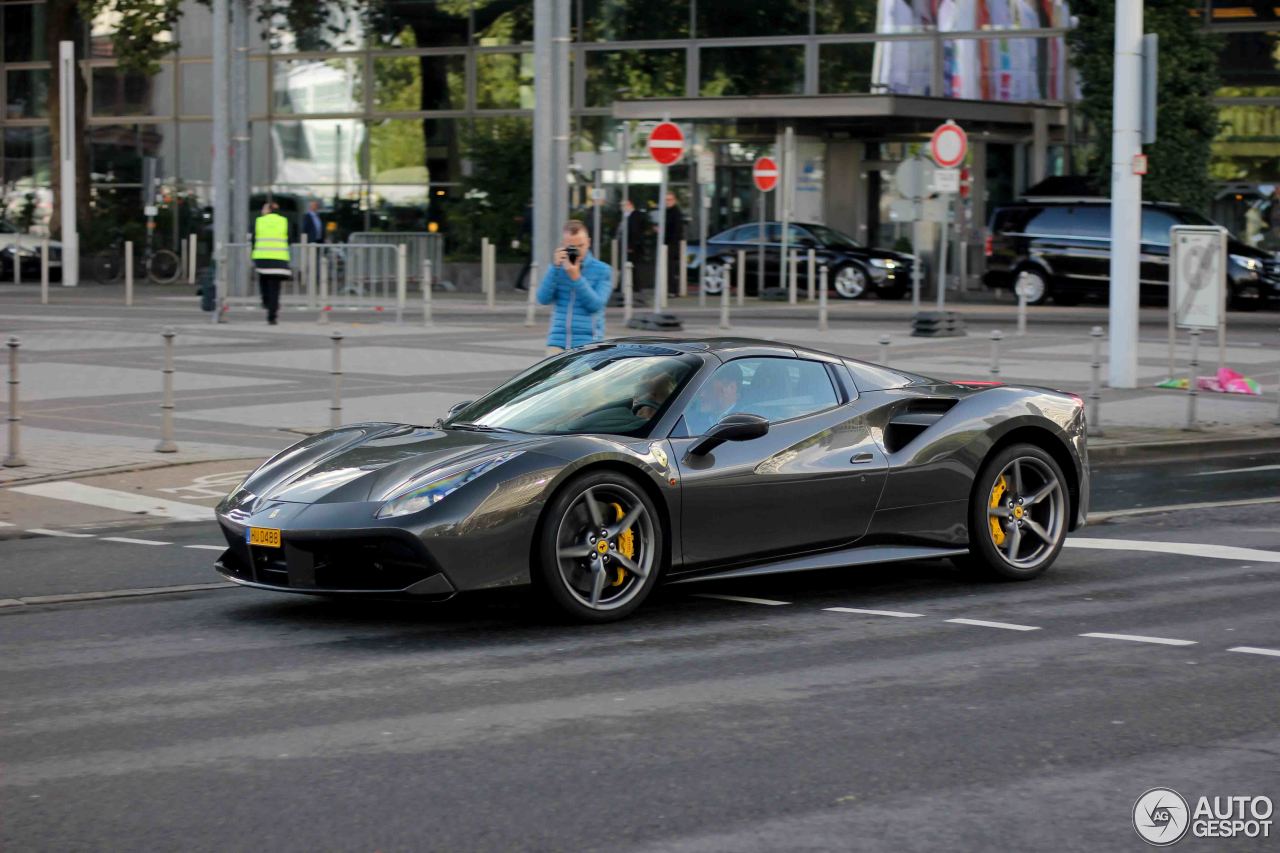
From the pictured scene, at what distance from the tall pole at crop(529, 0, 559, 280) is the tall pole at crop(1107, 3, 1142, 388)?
38.4 feet

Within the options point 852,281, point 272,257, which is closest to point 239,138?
point 272,257

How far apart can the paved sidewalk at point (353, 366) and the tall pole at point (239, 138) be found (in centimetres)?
282

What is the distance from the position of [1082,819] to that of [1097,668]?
6.86 feet

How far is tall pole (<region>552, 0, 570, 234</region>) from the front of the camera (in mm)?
28672

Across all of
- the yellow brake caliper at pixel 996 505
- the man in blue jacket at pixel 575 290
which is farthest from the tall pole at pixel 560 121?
the yellow brake caliper at pixel 996 505

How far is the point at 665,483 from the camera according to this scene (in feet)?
25.8

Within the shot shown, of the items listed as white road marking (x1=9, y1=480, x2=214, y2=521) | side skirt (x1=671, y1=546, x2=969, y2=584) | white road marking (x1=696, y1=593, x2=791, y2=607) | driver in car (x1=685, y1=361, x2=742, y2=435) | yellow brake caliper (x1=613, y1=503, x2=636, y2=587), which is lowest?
white road marking (x1=696, y1=593, x2=791, y2=607)

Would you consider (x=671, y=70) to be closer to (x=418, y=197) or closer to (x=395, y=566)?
(x=418, y=197)

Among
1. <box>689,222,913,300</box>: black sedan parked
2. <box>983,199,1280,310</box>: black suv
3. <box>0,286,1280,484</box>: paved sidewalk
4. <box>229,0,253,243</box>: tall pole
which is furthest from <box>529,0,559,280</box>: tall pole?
<box>983,199,1280,310</box>: black suv

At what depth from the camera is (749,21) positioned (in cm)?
4216

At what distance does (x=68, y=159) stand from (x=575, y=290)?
31.9 metres

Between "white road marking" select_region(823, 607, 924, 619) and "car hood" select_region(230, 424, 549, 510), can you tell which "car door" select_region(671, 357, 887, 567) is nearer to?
"white road marking" select_region(823, 607, 924, 619)

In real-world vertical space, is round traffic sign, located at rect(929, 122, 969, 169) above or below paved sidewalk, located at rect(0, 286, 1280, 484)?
above

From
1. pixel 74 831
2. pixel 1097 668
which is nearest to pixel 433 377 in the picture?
pixel 1097 668
